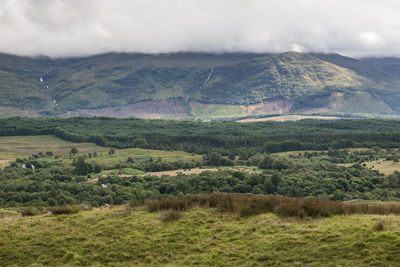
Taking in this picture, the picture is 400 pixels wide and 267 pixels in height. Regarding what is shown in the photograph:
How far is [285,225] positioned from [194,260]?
236 inches

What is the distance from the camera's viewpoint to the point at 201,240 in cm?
2514

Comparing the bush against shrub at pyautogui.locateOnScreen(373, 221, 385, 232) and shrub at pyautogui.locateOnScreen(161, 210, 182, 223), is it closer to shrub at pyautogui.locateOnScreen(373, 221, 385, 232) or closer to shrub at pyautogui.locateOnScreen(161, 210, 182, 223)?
shrub at pyautogui.locateOnScreen(161, 210, 182, 223)

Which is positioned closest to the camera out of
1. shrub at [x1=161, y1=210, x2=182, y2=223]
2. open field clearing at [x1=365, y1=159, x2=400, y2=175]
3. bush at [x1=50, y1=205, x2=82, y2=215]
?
shrub at [x1=161, y1=210, x2=182, y2=223]

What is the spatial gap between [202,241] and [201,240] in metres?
0.18

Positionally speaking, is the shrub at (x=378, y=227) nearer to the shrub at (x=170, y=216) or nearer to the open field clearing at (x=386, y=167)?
the shrub at (x=170, y=216)

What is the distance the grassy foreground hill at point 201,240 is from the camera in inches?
874

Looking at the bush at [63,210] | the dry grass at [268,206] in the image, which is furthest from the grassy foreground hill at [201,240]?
the bush at [63,210]

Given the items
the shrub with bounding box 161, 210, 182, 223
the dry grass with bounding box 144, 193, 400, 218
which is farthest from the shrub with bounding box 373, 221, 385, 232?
the shrub with bounding box 161, 210, 182, 223

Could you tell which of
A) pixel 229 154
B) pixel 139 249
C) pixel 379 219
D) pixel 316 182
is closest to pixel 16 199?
pixel 316 182

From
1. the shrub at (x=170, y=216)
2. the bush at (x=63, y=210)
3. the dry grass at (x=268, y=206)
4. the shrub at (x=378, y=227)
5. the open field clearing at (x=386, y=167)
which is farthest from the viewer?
the open field clearing at (x=386, y=167)

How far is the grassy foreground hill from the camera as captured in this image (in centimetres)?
2219

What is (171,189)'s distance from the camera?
3868 inches

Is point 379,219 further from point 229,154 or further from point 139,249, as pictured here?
point 229,154

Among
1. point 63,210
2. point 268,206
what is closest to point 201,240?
point 268,206
